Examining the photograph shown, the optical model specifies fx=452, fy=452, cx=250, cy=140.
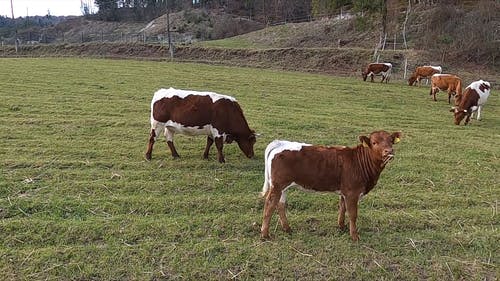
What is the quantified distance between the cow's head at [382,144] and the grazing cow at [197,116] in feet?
11.6

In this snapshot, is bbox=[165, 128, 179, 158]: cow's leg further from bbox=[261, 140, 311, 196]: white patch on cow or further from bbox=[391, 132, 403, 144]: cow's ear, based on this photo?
bbox=[391, 132, 403, 144]: cow's ear

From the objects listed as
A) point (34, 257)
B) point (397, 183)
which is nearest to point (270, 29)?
point (397, 183)

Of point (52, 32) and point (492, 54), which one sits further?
point (52, 32)

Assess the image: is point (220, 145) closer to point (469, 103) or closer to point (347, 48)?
point (469, 103)

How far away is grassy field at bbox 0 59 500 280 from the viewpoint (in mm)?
5102

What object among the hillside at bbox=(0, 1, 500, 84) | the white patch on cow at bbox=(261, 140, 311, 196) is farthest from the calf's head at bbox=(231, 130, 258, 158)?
the hillside at bbox=(0, 1, 500, 84)

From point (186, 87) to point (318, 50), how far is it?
54.7 feet

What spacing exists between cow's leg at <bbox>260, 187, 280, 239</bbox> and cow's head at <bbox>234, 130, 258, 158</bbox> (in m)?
3.24

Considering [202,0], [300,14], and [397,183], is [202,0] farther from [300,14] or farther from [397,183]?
[397,183]

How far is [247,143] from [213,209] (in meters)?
2.55

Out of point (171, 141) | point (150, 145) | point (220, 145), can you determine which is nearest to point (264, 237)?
point (220, 145)

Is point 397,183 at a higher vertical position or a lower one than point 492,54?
lower

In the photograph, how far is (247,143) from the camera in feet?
28.9

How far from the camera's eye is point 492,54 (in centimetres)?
2970
